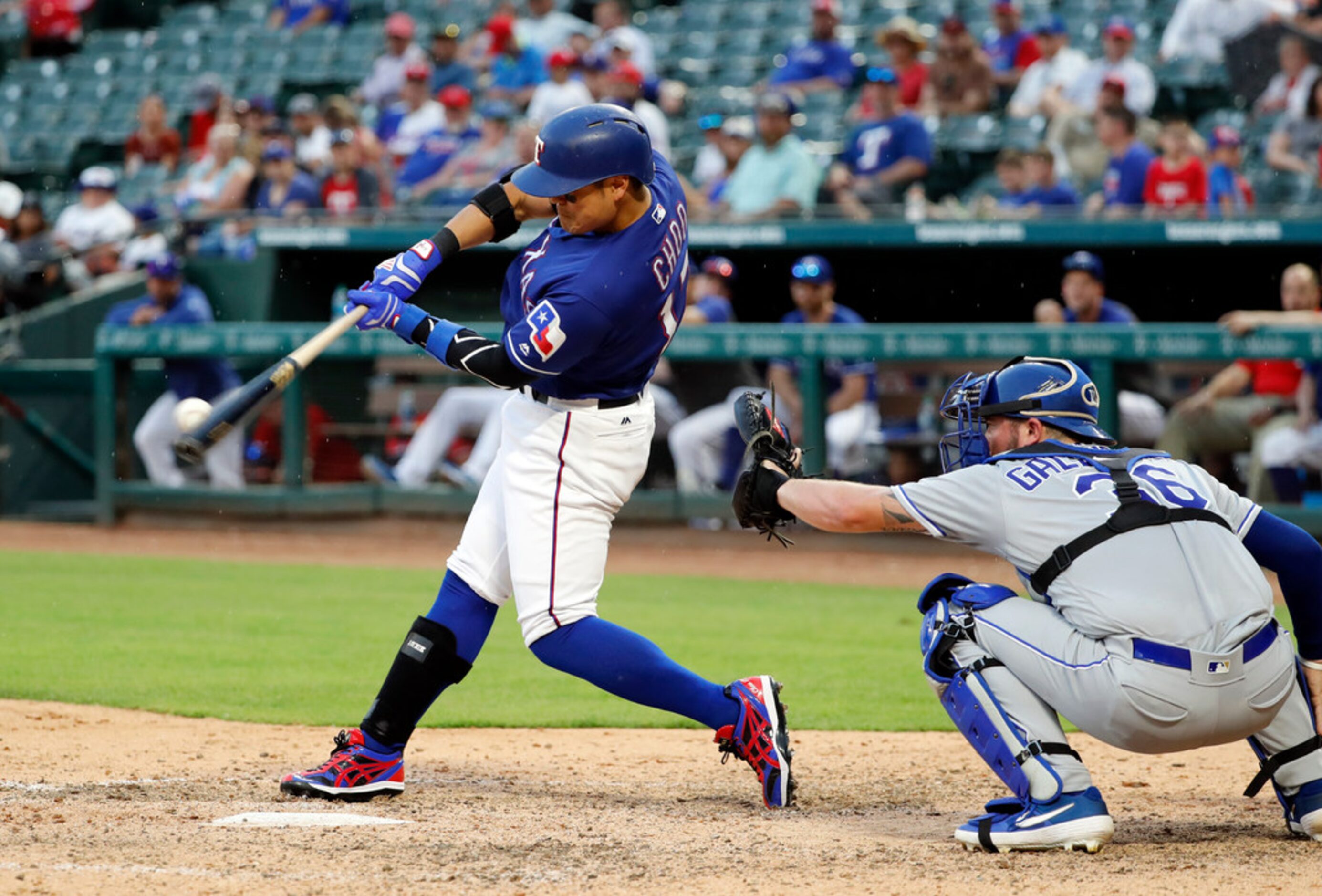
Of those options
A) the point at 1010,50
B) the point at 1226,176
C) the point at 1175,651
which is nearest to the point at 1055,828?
the point at 1175,651

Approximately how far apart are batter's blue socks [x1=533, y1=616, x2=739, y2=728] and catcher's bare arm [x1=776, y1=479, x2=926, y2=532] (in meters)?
0.61

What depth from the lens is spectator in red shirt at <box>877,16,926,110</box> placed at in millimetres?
11289

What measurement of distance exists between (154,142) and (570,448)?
39.0 feet

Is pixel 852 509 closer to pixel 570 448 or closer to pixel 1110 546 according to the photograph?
pixel 1110 546

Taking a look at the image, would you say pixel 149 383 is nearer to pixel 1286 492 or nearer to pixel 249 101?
pixel 249 101

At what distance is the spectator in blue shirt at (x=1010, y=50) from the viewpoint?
11.3 meters

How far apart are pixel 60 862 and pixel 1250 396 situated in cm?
644

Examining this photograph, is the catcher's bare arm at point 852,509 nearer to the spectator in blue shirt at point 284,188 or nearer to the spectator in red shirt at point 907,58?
the spectator in red shirt at point 907,58

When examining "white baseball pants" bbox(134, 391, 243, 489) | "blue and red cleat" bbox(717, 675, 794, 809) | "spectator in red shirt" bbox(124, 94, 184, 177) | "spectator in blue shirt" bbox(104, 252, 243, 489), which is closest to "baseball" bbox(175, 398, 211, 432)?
"blue and red cleat" bbox(717, 675, 794, 809)

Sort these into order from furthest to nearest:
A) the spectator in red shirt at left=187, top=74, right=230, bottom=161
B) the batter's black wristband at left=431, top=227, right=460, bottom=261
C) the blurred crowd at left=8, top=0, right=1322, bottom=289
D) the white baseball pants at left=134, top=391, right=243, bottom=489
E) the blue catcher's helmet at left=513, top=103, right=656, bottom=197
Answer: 1. the spectator in red shirt at left=187, top=74, right=230, bottom=161
2. the white baseball pants at left=134, top=391, right=243, bottom=489
3. the blurred crowd at left=8, top=0, right=1322, bottom=289
4. the batter's black wristband at left=431, top=227, right=460, bottom=261
5. the blue catcher's helmet at left=513, top=103, right=656, bottom=197

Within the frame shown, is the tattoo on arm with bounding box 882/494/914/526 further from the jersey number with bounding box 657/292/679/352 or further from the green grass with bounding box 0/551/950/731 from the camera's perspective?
the green grass with bounding box 0/551/950/731

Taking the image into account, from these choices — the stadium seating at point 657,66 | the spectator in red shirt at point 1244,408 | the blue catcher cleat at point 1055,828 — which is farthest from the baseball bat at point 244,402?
the stadium seating at point 657,66

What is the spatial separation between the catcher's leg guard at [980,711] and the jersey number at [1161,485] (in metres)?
0.39

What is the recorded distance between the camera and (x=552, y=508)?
3723 mm
